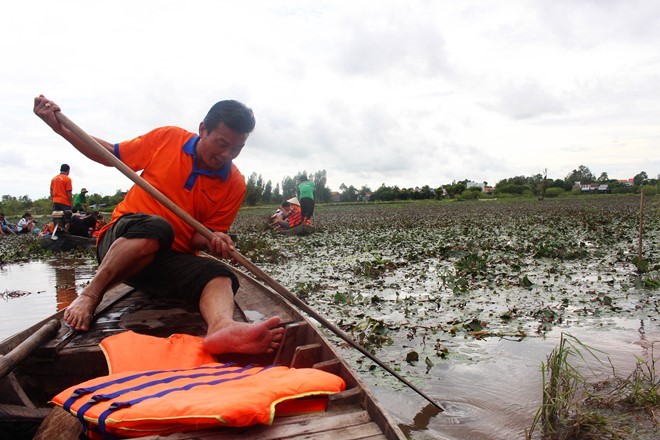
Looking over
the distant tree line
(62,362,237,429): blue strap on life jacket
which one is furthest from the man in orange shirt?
the distant tree line

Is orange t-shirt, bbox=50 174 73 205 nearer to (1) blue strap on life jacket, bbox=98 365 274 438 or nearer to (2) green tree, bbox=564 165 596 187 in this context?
(1) blue strap on life jacket, bbox=98 365 274 438

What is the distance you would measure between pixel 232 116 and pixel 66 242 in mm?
8241

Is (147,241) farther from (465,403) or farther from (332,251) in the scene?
(332,251)

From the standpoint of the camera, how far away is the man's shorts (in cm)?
264

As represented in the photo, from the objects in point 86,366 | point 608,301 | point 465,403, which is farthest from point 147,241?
point 608,301

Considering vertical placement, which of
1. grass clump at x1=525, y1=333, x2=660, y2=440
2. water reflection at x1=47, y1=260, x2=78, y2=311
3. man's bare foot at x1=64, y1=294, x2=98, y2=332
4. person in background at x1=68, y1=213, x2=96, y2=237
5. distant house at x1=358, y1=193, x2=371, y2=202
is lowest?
water reflection at x1=47, y1=260, x2=78, y2=311

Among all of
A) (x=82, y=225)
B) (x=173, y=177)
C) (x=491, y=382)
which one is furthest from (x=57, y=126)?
(x=82, y=225)

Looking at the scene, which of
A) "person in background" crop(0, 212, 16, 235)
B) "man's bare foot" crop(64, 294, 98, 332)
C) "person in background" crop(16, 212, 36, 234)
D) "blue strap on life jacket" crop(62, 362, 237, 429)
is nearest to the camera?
"blue strap on life jacket" crop(62, 362, 237, 429)

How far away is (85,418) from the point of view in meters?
1.51

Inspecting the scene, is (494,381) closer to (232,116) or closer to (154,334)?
(154,334)

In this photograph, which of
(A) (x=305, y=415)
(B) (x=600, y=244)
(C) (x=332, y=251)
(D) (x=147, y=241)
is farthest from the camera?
(C) (x=332, y=251)

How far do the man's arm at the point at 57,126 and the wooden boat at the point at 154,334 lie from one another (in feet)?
3.07

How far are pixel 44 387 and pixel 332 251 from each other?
261 inches

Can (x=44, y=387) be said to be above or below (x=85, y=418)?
below
